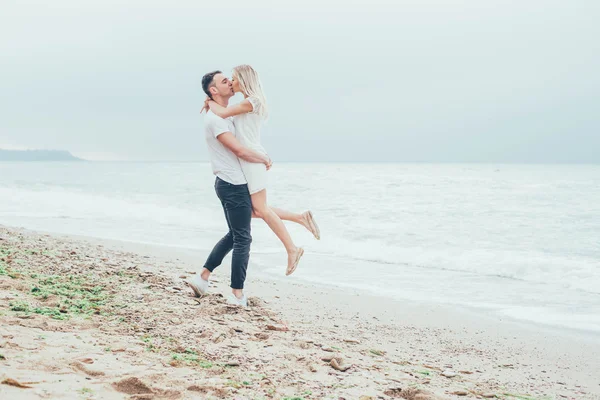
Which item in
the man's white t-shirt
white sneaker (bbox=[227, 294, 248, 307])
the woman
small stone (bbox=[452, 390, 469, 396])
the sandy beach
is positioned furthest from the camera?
white sneaker (bbox=[227, 294, 248, 307])

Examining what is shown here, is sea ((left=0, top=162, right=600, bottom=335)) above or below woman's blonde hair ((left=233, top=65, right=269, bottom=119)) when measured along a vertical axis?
below

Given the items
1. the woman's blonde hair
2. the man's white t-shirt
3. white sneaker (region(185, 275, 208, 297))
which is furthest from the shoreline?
the woman's blonde hair

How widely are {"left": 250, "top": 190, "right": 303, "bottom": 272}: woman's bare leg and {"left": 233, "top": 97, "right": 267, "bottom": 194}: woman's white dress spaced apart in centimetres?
9

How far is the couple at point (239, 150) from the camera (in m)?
4.43

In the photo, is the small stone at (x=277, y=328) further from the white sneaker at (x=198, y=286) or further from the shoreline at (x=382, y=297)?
the shoreline at (x=382, y=297)

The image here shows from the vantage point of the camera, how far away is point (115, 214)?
1788 centimetres

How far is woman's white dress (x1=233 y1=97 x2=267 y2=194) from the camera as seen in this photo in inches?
179

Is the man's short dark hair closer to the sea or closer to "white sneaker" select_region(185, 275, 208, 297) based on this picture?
"white sneaker" select_region(185, 275, 208, 297)

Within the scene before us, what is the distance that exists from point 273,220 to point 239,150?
735 mm

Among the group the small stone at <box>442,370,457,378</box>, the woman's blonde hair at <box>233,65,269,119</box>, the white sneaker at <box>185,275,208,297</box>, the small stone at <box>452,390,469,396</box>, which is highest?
the woman's blonde hair at <box>233,65,269,119</box>

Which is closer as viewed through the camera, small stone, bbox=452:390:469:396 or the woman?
small stone, bbox=452:390:469:396

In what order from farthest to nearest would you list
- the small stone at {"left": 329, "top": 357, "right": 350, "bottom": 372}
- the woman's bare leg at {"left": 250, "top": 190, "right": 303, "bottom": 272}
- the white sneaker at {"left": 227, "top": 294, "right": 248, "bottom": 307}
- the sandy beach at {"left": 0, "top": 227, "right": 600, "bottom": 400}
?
1. the white sneaker at {"left": 227, "top": 294, "right": 248, "bottom": 307}
2. the woman's bare leg at {"left": 250, "top": 190, "right": 303, "bottom": 272}
3. the small stone at {"left": 329, "top": 357, "right": 350, "bottom": 372}
4. the sandy beach at {"left": 0, "top": 227, "right": 600, "bottom": 400}

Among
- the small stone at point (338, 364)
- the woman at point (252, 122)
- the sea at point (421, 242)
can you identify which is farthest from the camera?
the sea at point (421, 242)

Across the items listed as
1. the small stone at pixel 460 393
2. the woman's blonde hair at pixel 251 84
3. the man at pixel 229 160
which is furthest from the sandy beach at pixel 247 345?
the woman's blonde hair at pixel 251 84
